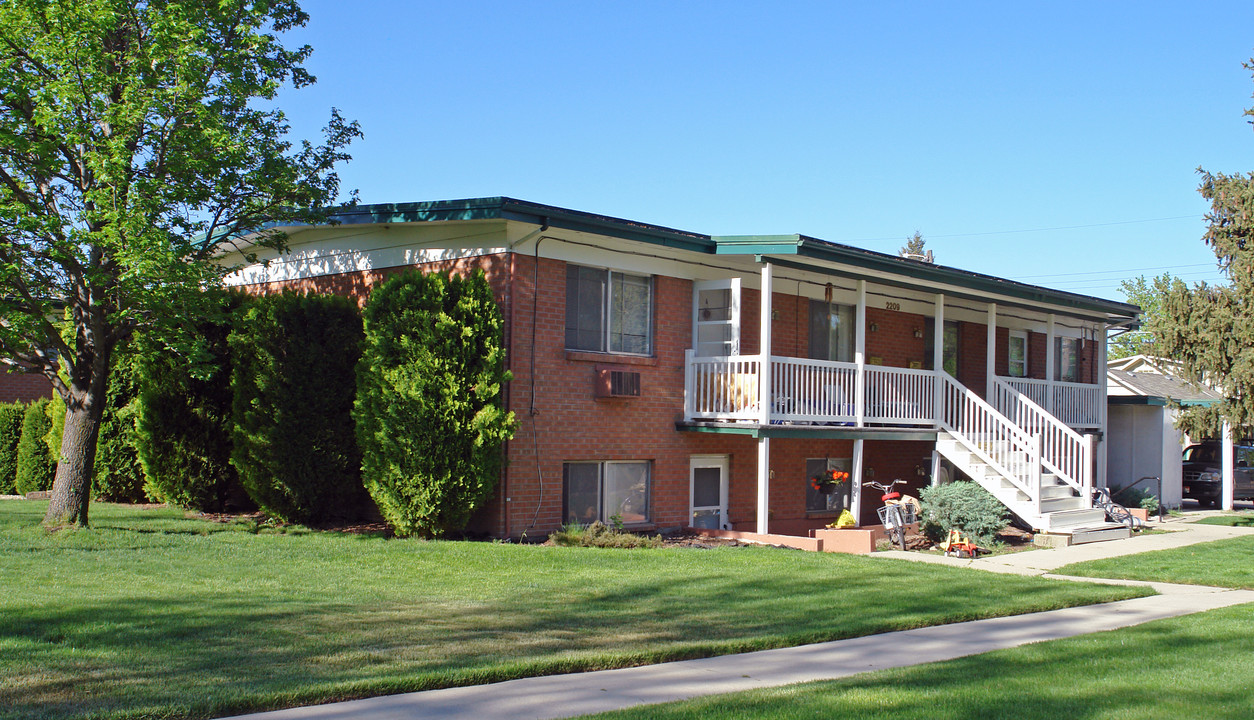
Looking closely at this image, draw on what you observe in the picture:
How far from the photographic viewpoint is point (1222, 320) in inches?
716

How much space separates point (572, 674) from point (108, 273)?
8371 mm

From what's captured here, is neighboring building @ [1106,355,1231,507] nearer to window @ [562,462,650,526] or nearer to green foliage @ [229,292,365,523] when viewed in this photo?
window @ [562,462,650,526]

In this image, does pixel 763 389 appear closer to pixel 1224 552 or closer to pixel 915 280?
pixel 915 280

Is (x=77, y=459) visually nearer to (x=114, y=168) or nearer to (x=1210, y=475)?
(x=114, y=168)

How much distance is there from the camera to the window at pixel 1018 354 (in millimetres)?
23109

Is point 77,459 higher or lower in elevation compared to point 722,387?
lower

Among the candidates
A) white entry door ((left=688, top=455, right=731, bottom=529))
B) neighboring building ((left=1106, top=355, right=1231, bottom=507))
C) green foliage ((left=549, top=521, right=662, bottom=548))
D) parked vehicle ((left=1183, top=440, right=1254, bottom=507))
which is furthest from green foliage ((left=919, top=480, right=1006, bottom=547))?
parked vehicle ((left=1183, top=440, right=1254, bottom=507))

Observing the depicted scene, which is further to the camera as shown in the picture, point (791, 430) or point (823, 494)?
point (823, 494)

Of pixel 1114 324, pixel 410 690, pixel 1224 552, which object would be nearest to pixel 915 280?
pixel 1224 552

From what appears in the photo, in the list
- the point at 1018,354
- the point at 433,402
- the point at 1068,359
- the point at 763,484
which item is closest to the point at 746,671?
the point at 433,402

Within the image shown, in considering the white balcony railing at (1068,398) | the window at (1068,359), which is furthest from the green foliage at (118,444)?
the window at (1068,359)

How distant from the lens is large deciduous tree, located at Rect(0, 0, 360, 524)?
37.9 feet

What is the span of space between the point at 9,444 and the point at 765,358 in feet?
49.8

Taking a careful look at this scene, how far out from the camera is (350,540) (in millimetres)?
12984
